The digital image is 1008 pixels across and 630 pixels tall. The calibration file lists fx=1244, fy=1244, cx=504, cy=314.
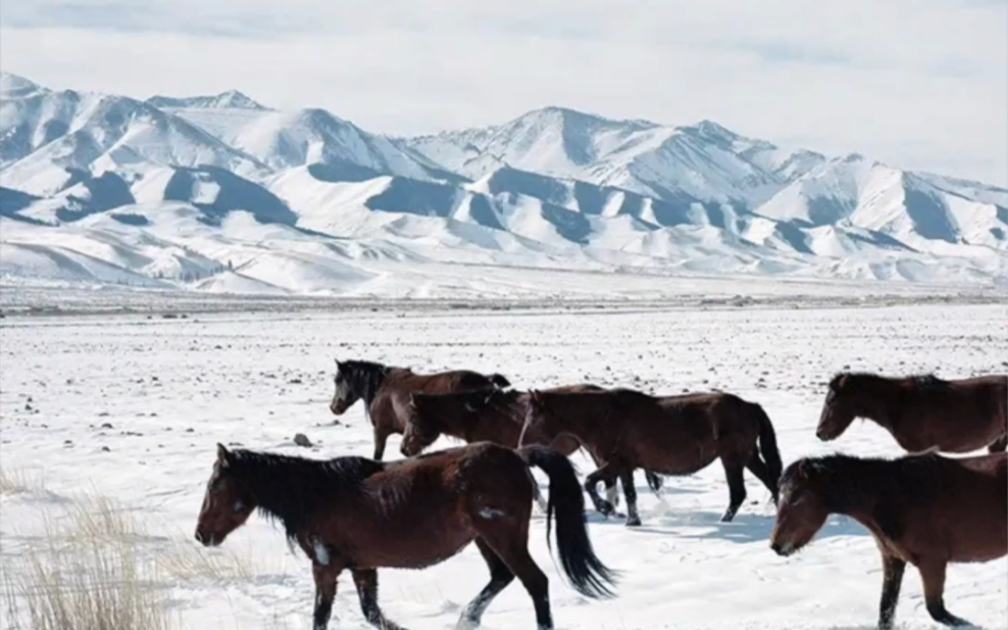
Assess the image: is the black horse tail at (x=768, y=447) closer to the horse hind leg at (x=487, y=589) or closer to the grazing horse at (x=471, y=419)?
the grazing horse at (x=471, y=419)

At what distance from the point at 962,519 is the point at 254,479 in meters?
4.20

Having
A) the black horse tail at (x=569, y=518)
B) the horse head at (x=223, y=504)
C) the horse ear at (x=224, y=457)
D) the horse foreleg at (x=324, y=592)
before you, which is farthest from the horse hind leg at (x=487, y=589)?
the horse ear at (x=224, y=457)

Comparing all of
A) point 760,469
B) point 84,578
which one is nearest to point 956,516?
point 760,469

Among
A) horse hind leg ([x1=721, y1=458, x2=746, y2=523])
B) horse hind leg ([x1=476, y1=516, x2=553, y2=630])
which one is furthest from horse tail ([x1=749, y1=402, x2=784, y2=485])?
horse hind leg ([x1=476, y1=516, x2=553, y2=630])

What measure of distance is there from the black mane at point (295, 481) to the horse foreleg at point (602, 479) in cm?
335

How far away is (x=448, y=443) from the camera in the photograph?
15.5 meters

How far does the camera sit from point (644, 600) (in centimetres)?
813

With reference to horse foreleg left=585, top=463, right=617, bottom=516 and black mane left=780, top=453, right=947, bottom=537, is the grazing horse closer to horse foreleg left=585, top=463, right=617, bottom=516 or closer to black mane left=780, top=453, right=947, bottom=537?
horse foreleg left=585, top=463, right=617, bottom=516

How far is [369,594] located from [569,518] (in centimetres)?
134

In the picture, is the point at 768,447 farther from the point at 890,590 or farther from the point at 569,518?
the point at 890,590

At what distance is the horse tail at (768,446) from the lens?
36.0ft

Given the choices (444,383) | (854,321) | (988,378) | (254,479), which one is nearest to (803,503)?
(254,479)

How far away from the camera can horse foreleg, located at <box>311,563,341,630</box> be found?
24.6 feet

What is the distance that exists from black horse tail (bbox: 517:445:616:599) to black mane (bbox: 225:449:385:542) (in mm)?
1030
